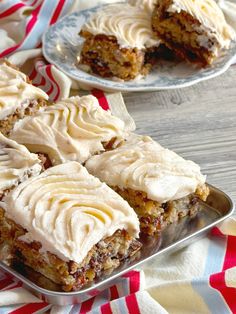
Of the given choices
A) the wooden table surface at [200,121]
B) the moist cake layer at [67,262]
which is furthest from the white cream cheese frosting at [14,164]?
the wooden table surface at [200,121]

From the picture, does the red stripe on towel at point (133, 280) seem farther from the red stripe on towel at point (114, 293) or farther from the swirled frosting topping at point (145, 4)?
the swirled frosting topping at point (145, 4)

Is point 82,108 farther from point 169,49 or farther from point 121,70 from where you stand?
point 169,49

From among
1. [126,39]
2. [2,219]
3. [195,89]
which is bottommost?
[195,89]

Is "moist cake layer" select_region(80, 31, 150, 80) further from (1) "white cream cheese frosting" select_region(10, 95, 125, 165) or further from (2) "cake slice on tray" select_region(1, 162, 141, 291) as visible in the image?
(2) "cake slice on tray" select_region(1, 162, 141, 291)

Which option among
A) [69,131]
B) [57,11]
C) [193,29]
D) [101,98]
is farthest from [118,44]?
[69,131]

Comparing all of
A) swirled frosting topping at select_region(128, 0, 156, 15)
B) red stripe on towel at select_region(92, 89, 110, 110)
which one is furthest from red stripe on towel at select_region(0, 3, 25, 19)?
red stripe on towel at select_region(92, 89, 110, 110)

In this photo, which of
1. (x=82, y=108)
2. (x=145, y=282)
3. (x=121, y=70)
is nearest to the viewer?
(x=145, y=282)

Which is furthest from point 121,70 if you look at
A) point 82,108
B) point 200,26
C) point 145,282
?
point 145,282
